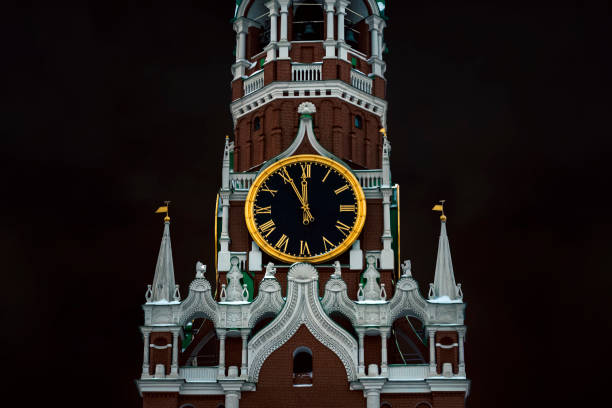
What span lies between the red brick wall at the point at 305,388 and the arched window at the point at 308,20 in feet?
41.9

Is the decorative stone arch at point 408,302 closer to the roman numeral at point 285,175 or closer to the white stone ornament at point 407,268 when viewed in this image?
the white stone ornament at point 407,268

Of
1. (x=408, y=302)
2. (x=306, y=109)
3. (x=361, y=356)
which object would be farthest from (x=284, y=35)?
(x=361, y=356)

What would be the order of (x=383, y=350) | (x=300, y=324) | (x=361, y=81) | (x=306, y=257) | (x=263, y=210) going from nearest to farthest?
(x=383, y=350), (x=300, y=324), (x=306, y=257), (x=263, y=210), (x=361, y=81)

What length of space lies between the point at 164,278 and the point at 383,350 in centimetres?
743

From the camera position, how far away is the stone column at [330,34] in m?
63.4

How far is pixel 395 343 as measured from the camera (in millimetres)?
59031

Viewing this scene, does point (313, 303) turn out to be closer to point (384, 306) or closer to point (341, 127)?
point (384, 306)

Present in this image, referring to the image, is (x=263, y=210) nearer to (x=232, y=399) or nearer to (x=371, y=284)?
(x=371, y=284)

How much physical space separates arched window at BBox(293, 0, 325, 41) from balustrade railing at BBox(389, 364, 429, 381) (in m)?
13.9

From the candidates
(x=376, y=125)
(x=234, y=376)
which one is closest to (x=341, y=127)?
(x=376, y=125)

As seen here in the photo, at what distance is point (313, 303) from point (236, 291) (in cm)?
251

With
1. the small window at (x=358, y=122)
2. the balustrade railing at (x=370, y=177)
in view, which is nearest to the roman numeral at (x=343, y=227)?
the balustrade railing at (x=370, y=177)

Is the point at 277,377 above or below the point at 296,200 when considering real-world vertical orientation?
below

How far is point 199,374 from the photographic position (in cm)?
5703
